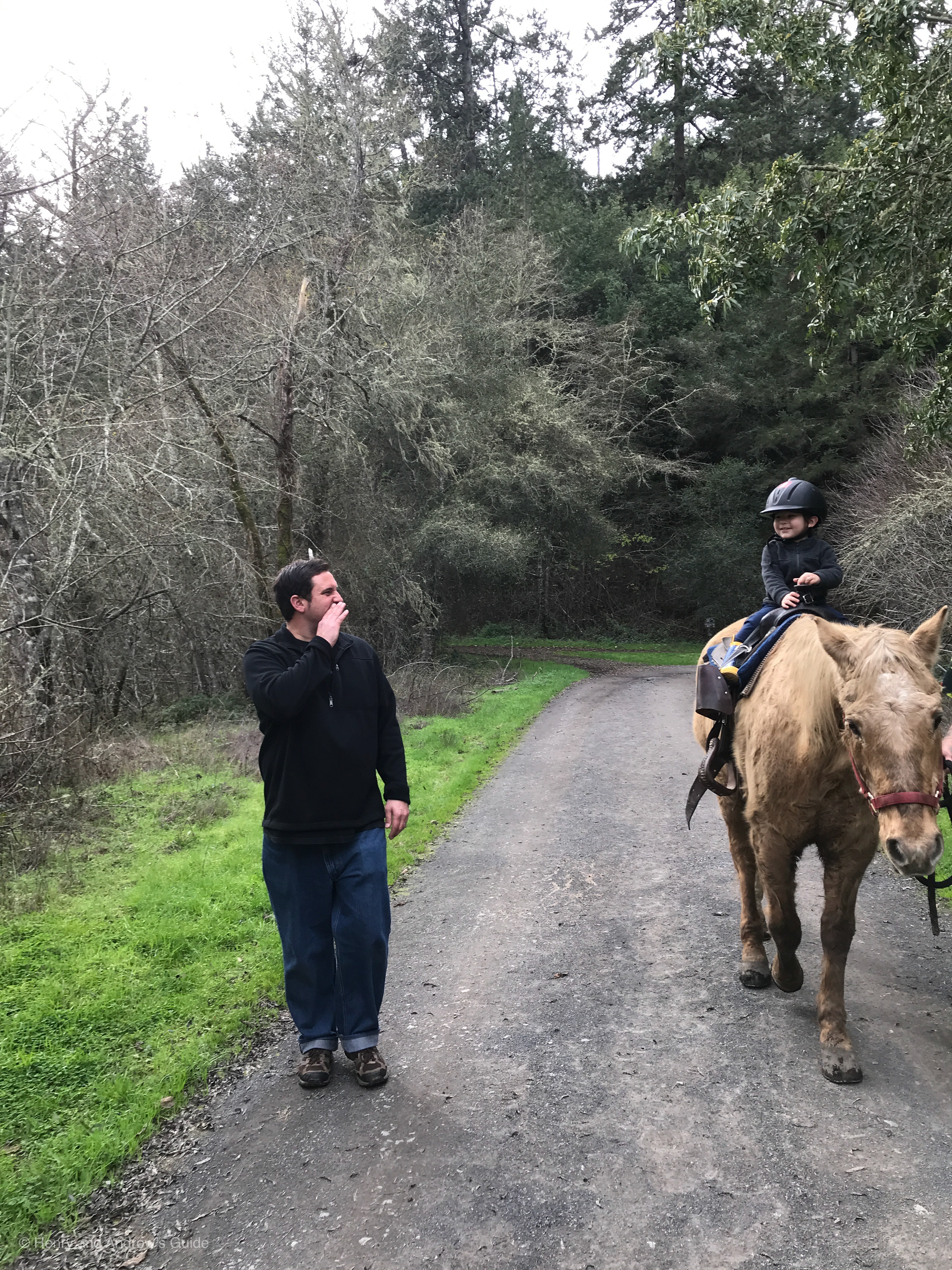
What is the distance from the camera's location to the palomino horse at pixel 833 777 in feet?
9.35

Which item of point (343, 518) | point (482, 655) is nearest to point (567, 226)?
point (482, 655)

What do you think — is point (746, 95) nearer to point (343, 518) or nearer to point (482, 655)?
point (482, 655)

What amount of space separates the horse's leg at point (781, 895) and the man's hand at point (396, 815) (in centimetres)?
171

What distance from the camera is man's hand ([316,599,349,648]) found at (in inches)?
139

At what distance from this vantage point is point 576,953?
486 cm

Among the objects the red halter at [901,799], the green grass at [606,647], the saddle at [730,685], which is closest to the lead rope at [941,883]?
the red halter at [901,799]

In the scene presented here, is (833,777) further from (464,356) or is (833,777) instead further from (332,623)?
(464,356)

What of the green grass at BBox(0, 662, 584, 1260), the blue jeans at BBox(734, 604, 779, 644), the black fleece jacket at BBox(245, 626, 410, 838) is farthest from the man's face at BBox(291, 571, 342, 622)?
the blue jeans at BBox(734, 604, 779, 644)

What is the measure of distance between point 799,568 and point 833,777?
1859mm

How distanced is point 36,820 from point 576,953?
193 inches

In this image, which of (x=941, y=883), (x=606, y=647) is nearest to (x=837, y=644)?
(x=941, y=883)

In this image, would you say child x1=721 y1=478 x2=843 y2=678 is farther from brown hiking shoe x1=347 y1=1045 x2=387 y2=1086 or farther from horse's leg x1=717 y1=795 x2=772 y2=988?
brown hiking shoe x1=347 y1=1045 x2=387 y2=1086

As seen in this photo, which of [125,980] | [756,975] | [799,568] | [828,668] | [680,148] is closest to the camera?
[828,668]

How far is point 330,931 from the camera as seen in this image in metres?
3.68
